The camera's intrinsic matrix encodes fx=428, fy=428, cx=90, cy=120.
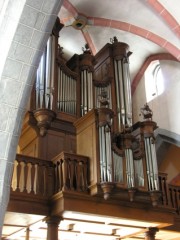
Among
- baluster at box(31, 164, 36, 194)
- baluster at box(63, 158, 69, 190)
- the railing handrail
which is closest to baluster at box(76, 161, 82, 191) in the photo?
baluster at box(63, 158, 69, 190)

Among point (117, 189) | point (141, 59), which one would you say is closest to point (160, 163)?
point (141, 59)

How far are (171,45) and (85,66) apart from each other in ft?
8.82

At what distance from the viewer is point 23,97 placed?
404cm

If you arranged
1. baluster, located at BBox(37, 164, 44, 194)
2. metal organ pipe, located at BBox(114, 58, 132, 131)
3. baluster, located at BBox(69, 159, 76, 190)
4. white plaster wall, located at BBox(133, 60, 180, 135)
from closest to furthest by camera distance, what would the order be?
1. baluster, located at BBox(69, 159, 76, 190)
2. baluster, located at BBox(37, 164, 44, 194)
3. metal organ pipe, located at BBox(114, 58, 132, 131)
4. white plaster wall, located at BBox(133, 60, 180, 135)

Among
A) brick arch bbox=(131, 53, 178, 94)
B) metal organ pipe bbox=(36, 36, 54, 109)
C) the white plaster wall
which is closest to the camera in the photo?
metal organ pipe bbox=(36, 36, 54, 109)

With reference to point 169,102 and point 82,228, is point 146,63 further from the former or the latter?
point 82,228

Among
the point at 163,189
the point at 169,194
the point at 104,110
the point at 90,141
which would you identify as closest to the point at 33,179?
the point at 90,141

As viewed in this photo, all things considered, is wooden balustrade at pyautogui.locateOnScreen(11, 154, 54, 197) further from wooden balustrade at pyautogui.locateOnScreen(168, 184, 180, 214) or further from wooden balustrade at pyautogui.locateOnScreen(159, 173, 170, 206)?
wooden balustrade at pyautogui.locateOnScreen(168, 184, 180, 214)

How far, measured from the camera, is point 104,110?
1013cm

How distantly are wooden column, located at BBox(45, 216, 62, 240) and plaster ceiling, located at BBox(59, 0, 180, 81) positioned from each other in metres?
6.27

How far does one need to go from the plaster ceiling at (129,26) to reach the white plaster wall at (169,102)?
0.67 meters

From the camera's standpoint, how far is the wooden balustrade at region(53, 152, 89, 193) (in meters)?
9.53

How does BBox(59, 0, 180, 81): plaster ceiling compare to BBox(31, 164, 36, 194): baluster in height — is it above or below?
above

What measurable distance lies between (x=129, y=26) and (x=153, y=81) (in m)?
2.36
